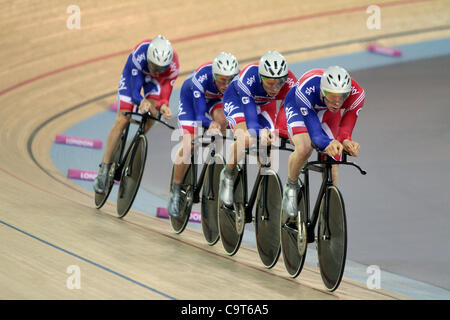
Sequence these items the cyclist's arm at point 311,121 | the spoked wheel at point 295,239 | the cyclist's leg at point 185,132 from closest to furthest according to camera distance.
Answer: the cyclist's arm at point 311,121, the spoked wheel at point 295,239, the cyclist's leg at point 185,132

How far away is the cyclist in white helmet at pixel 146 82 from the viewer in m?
5.04

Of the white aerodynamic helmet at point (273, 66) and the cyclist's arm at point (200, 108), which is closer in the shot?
the white aerodynamic helmet at point (273, 66)

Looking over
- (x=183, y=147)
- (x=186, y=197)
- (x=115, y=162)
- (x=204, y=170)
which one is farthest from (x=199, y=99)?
(x=115, y=162)

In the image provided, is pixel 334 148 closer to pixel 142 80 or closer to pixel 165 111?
pixel 165 111

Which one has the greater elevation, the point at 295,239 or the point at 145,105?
the point at 145,105

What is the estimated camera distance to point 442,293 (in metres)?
4.47

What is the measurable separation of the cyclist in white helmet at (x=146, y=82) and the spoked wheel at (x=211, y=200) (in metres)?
0.43

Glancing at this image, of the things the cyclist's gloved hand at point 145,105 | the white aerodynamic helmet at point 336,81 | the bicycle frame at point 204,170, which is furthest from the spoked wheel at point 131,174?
the white aerodynamic helmet at point 336,81

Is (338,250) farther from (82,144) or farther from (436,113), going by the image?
(436,113)

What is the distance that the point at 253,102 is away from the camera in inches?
171

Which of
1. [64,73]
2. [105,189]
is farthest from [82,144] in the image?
[105,189]

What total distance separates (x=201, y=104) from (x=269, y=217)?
2.92 ft

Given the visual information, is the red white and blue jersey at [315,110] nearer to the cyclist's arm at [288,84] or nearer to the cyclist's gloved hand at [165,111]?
the cyclist's arm at [288,84]

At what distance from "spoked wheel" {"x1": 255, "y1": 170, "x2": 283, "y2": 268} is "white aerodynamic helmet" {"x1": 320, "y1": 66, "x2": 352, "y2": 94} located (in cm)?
74
